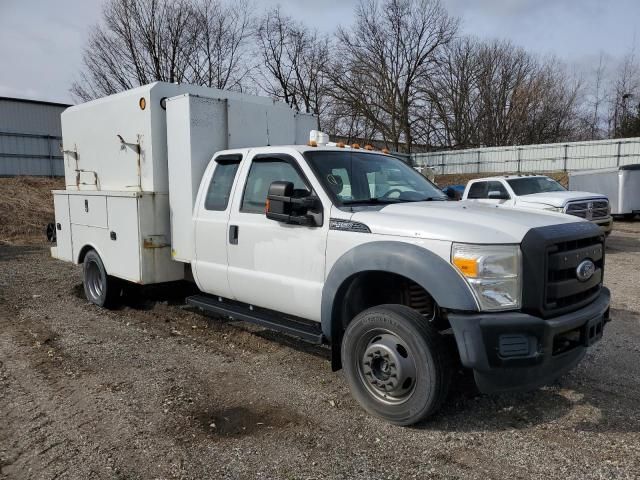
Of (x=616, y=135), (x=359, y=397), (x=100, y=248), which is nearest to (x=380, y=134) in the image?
(x=616, y=135)

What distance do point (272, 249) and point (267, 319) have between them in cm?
66

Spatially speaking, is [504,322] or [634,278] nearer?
[504,322]

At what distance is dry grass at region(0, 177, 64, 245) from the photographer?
52.2 ft

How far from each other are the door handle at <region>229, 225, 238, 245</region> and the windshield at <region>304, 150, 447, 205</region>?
39.8 inches

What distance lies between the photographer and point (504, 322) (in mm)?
3238

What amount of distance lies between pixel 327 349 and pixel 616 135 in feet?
143

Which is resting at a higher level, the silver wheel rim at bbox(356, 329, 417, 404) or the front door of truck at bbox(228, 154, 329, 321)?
the front door of truck at bbox(228, 154, 329, 321)

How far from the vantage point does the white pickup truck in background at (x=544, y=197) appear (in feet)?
37.8

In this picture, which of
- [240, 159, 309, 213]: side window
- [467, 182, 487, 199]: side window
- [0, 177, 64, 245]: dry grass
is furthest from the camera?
[0, 177, 64, 245]: dry grass

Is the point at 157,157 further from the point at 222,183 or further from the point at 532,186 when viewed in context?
the point at 532,186

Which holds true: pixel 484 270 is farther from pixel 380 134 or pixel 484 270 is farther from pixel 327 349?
pixel 380 134

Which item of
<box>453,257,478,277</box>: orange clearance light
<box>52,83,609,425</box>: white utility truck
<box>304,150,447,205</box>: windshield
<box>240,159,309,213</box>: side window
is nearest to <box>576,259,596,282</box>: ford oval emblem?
<box>52,83,609,425</box>: white utility truck

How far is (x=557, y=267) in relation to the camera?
3432 millimetres

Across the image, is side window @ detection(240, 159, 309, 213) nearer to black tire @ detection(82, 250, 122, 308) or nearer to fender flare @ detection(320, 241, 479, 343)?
fender flare @ detection(320, 241, 479, 343)
